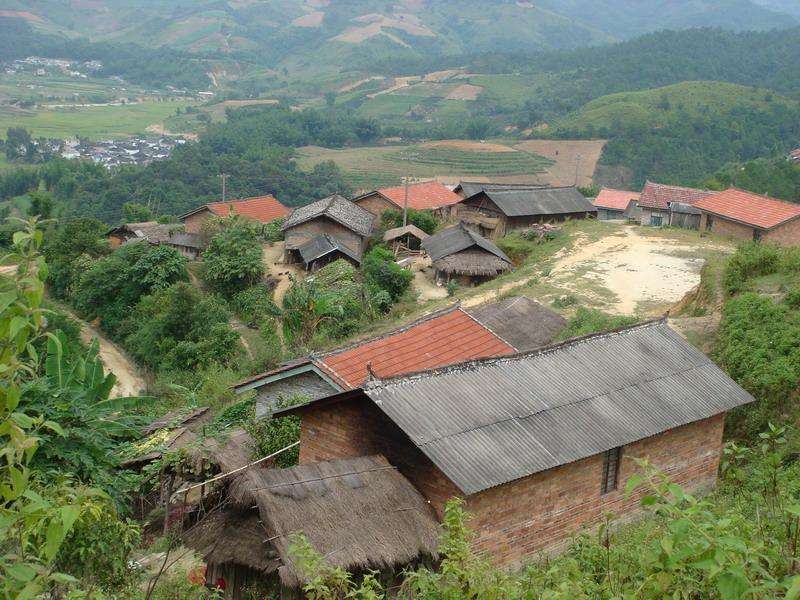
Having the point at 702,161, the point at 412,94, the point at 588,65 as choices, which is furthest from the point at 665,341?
the point at 588,65

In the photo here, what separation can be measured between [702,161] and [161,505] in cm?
6986

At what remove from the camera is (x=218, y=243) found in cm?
3156

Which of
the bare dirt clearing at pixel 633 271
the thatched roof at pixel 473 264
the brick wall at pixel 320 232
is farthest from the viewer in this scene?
the brick wall at pixel 320 232

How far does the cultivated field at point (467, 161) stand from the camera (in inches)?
2793

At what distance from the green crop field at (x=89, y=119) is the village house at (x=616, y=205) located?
70818 mm

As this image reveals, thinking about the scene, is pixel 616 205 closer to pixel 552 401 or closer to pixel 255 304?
pixel 255 304

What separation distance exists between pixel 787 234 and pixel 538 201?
10263 millimetres

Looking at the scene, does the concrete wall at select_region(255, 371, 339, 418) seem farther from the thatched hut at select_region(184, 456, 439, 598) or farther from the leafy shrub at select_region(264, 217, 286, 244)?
the leafy shrub at select_region(264, 217, 286, 244)

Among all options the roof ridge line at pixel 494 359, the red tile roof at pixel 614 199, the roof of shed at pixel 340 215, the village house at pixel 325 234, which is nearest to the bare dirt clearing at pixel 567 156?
the red tile roof at pixel 614 199

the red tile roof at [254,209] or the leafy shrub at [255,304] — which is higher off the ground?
the leafy shrub at [255,304]

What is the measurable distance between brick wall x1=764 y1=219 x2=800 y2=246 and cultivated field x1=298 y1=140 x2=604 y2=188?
42.0 metres

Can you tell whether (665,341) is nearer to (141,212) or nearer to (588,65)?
(141,212)

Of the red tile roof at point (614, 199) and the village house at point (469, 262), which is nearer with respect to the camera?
the village house at point (469, 262)

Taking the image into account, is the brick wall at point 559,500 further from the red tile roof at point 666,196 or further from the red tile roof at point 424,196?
the red tile roof at point 424,196
